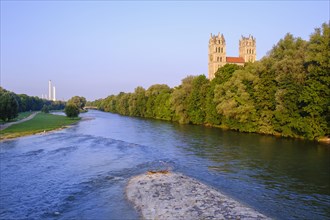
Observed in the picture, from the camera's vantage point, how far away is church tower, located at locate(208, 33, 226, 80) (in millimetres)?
178500

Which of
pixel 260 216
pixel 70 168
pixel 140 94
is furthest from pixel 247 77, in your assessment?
pixel 140 94

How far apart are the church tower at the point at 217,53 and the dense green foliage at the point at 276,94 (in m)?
87.4

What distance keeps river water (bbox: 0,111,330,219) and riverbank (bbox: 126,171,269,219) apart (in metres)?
0.96

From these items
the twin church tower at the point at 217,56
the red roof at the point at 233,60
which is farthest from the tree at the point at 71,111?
the red roof at the point at 233,60

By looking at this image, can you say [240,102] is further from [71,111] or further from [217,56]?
[217,56]

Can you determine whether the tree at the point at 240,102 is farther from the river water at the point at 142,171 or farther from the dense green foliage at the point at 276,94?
the river water at the point at 142,171

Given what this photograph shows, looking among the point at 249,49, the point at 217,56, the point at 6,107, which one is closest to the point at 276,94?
the point at 6,107

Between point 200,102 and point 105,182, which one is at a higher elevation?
point 200,102

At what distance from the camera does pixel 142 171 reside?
1173 inches

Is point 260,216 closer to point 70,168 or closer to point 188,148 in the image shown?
point 70,168

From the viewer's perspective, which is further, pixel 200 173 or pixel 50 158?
pixel 50 158

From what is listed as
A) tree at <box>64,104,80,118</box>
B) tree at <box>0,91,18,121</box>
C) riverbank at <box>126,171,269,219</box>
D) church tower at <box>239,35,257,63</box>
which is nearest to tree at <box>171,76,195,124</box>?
tree at <box>64,104,80,118</box>

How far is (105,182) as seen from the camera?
85.0ft

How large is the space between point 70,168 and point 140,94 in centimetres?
11566
